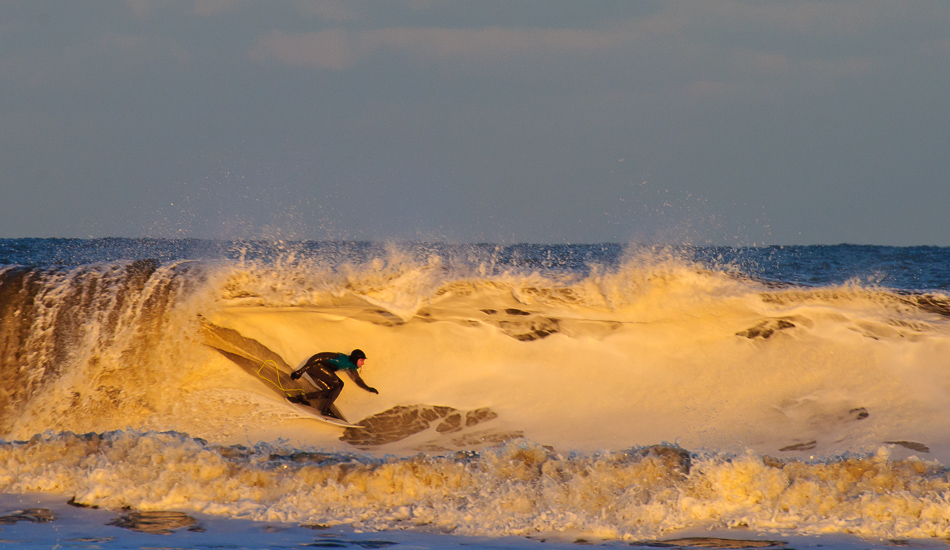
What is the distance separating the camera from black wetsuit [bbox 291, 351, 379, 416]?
7.87m

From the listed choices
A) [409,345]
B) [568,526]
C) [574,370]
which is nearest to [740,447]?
[574,370]

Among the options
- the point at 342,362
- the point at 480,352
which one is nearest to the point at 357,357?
the point at 342,362

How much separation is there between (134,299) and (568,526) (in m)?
4.94

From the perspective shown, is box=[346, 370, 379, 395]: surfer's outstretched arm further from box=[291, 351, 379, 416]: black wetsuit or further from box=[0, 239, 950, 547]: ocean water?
box=[0, 239, 950, 547]: ocean water

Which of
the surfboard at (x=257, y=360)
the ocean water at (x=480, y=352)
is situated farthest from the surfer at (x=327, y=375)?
the ocean water at (x=480, y=352)

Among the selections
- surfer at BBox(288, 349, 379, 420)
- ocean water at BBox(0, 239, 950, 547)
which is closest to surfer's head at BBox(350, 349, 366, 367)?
surfer at BBox(288, 349, 379, 420)

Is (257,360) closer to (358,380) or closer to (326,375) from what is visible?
(326,375)

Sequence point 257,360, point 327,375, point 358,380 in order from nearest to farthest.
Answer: point 358,380, point 327,375, point 257,360

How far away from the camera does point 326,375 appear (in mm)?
8008

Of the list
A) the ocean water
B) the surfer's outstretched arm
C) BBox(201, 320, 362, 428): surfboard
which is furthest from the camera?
BBox(201, 320, 362, 428): surfboard

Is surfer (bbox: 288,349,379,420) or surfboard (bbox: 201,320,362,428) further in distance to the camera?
surfboard (bbox: 201,320,362,428)

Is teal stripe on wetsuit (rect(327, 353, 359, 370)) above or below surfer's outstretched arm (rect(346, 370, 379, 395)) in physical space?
above

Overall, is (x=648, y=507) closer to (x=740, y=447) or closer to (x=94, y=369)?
(x=740, y=447)

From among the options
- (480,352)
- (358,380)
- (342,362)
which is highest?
(480,352)
